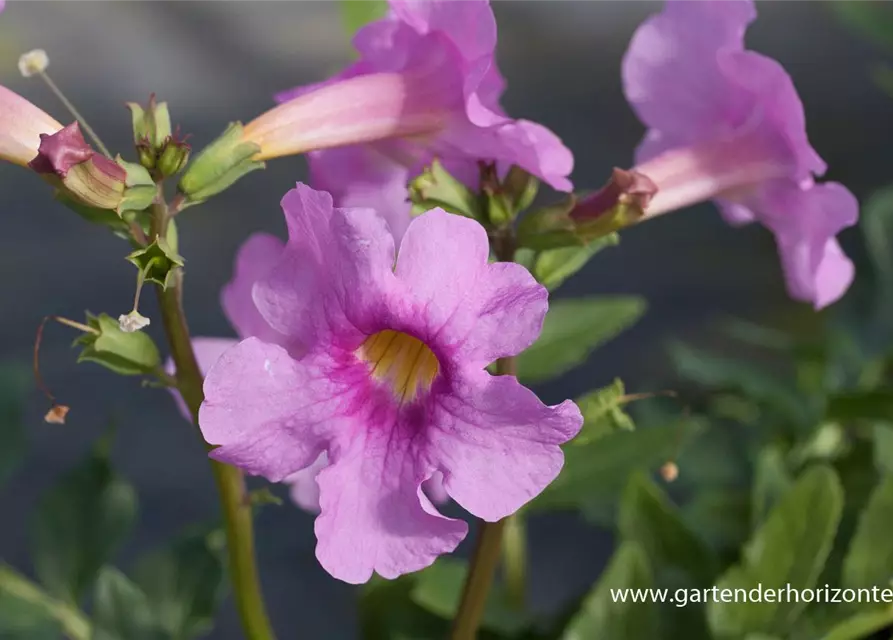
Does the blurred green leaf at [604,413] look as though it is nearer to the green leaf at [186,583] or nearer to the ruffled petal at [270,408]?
the ruffled petal at [270,408]

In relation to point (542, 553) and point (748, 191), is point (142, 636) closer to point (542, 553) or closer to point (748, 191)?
point (748, 191)

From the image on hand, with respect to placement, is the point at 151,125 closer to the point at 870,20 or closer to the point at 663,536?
the point at 663,536

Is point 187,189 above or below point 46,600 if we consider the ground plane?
above

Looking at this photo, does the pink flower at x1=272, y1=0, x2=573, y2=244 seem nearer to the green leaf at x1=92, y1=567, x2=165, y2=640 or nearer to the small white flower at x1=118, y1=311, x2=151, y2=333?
the small white flower at x1=118, y1=311, x2=151, y2=333

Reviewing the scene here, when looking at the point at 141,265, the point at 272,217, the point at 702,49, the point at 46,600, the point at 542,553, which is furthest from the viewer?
the point at 272,217

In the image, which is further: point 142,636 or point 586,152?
point 586,152

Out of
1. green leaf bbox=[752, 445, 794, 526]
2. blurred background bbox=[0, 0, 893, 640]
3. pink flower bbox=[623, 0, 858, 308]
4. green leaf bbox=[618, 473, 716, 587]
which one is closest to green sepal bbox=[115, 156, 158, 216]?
pink flower bbox=[623, 0, 858, 308]

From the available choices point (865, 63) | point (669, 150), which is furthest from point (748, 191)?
point (865, 63)
